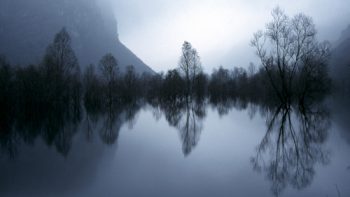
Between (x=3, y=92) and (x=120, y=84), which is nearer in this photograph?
(x=3, y=92)

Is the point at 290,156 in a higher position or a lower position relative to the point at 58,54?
lower

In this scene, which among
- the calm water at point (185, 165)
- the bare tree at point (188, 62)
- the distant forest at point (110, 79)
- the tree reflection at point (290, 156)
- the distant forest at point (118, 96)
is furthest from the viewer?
the bare tree at point (188, 62)

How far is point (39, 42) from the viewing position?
569ft

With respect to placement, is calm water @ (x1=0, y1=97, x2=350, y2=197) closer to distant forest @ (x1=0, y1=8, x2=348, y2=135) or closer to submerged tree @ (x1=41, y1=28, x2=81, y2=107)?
distant forest @ (x1=0, y1=8, x2=348, y2=135)

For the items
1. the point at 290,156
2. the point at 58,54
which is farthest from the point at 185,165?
the point at 58,54

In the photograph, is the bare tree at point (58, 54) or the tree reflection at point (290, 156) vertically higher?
the bare tree at point (58, 54)

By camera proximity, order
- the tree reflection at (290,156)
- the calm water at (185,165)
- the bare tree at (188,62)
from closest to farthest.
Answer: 1. the calm water at (185,165)
2. the tree reflection at (290,156)
3. the bare tree at (188,62)

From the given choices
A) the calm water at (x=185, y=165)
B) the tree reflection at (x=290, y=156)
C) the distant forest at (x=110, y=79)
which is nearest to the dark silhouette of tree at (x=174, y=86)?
the distant forest at (x=110, y=79)

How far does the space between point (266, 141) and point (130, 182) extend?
25.8 ft

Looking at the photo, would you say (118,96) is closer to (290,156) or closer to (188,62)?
(188,62)

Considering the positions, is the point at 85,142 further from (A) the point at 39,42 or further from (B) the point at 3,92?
(A) the point at 39,42

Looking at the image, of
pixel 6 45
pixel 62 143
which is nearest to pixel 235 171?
pixel 62 143

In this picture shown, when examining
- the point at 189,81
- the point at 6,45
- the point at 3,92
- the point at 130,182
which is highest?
the point at 6,45

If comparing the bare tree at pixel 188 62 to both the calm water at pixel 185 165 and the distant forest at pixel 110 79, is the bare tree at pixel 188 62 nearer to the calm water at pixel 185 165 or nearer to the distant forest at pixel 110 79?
the distant forest at pixel 110 79
